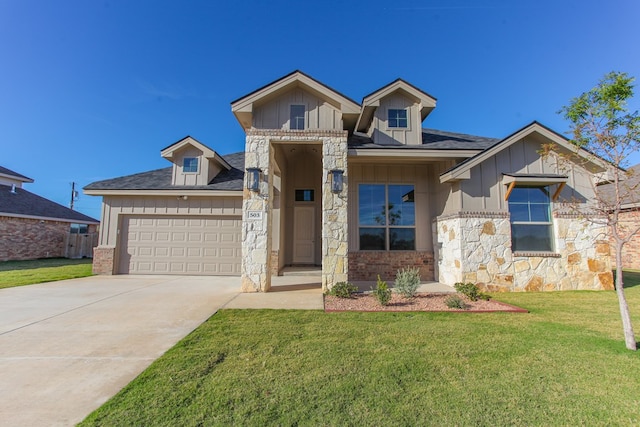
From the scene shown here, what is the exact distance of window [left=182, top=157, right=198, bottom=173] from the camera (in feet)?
35.8

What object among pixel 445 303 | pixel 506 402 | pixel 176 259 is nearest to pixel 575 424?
pixel 506 402

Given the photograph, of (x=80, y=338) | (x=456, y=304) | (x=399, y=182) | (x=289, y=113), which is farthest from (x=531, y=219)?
(x=80, y=338)

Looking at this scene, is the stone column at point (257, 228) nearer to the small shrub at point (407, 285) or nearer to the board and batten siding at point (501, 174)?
the small shrub at point (407, 285)

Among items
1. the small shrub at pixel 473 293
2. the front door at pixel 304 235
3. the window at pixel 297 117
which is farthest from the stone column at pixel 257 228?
the small shrub at pixel 473 293

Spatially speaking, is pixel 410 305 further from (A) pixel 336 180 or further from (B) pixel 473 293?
(A) pixel 336 180

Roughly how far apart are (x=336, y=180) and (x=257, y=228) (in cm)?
247

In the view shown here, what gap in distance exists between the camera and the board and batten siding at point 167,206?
10.5 m

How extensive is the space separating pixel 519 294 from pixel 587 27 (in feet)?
30.8

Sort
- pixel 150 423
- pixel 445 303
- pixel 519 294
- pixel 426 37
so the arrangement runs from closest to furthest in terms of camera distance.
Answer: pixel 150 423 < pixel 445 303 < pixel 519 294 < pixel 426 37

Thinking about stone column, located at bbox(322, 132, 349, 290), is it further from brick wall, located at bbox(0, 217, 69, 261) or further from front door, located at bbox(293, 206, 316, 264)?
brick wall, located at bbox(0, 217, 69, 261)

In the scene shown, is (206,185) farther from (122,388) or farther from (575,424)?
(575,424)

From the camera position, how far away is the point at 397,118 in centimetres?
902

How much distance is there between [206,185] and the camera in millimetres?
10734

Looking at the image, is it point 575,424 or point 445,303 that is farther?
point 445,303
